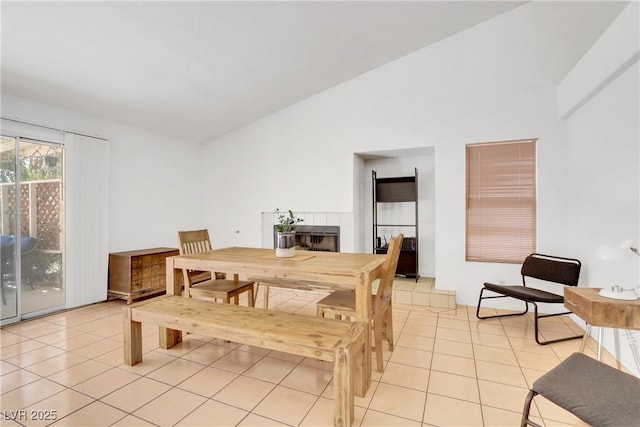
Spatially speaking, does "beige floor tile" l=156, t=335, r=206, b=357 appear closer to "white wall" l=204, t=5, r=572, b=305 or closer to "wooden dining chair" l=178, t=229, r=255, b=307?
"wooden dining chair" l=178, t=229, r=255, b=307

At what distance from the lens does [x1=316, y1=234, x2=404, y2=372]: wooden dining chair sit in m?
2.14

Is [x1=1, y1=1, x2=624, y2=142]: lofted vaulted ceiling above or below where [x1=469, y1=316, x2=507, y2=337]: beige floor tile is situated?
above

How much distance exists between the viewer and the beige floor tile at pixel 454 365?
7.13 feet

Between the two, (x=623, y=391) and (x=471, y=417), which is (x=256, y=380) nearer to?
(x=471, y=417)

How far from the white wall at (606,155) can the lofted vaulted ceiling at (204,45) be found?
411 mm

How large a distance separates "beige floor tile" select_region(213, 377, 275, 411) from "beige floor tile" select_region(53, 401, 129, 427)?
46 centimetres

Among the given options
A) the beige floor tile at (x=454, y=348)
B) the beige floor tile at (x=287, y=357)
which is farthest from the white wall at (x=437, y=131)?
the beige floor tile at (x=287, y=357)

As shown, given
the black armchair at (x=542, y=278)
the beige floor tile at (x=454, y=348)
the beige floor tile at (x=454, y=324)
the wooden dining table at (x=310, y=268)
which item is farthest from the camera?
the beige floor tile at (x=454, y=324)

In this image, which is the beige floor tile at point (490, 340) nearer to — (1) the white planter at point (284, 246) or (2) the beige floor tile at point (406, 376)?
(2) the beige floor tile at point (406, 376)

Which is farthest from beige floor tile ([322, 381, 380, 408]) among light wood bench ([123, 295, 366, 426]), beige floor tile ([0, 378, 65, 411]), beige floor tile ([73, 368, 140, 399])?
beige floor tile ([0, 378, 65, 411])

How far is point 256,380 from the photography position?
6.84 ft

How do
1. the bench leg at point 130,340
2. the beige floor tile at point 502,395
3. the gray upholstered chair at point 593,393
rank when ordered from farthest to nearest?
the bench leg at point 130,340 → the beige floor tile at point 502,395 → the gray upholstered chair at point 593,393

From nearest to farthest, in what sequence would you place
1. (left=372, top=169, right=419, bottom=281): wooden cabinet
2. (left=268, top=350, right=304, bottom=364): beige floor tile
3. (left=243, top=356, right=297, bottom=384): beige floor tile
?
(left=243, top=356, right=297, bottom=384): beige floor tile
(left=268, top=350, right=304, bottom=364): beige floor tile
(left=372, top=169, right=419, bottom=281): wooden cabinet

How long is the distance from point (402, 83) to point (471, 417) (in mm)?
3586
